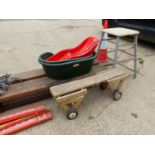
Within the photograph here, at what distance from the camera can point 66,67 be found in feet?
5.59

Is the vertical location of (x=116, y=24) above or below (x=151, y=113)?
above

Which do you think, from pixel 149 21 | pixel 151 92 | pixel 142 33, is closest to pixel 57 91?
pixel 151 92

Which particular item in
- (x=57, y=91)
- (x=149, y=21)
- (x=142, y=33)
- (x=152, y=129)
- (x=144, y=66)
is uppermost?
(x=149, y=21)

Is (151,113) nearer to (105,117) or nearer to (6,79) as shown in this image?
(105,117)

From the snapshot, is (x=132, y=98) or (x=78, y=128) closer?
(x=78, y=128)

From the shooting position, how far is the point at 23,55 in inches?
135

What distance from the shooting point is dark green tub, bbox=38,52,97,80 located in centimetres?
167

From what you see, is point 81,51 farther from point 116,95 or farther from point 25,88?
point 25,88

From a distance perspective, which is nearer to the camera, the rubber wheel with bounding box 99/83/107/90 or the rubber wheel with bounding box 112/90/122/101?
the rubber wheel with bounding box 112/90/122/101

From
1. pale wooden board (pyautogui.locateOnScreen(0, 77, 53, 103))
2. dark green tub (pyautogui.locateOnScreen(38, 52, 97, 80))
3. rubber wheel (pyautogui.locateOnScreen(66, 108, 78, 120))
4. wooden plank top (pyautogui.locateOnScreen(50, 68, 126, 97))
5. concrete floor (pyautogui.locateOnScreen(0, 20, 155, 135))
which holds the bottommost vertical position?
concrete floor (pyautogui.locateOnScreen(0, 20, 155, 135))

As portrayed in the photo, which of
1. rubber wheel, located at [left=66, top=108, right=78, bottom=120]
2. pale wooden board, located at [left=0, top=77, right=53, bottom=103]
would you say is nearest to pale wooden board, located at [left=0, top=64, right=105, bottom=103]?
pale wooden board, located at [left=0, top=77, right=53, bottom=103]

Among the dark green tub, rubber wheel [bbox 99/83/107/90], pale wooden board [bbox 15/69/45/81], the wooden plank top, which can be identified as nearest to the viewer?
the wooden plank top

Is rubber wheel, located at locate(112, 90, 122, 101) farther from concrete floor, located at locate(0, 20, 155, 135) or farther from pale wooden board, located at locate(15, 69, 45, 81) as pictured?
pale wooden board, located at locate(15, 69, 45, 81)

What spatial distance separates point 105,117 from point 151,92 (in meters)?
0.91
